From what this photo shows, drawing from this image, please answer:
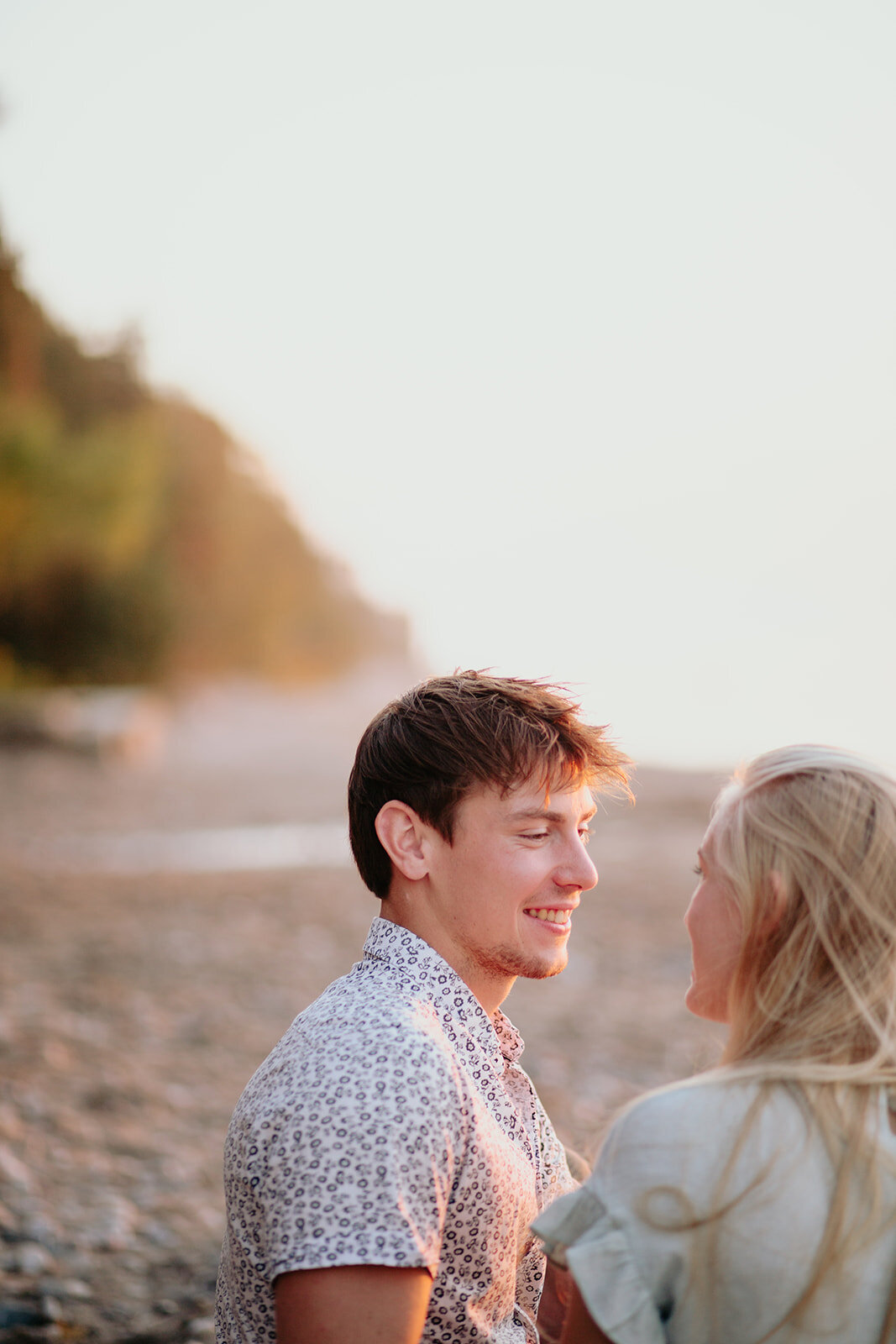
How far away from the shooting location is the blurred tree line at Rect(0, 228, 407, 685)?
2070 cm

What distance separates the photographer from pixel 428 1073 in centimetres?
189

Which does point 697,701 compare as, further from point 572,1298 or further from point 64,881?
point 572,1298

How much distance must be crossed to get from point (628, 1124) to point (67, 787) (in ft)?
63.9

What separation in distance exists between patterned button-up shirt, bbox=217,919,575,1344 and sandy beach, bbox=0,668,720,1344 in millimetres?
996

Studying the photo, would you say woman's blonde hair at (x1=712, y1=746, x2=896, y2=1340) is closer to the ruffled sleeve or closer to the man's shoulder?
the ruffled sleeve

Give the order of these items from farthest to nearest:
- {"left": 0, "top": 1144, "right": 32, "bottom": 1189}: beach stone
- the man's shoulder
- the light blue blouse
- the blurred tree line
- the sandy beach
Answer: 1. the blurred tree line
2. {"left": 0, "top": 1144, "right": 32, "bottom": 1189}: beach stone
3. the sandy beach
4. the man's shoulder
5. the light blue blouse

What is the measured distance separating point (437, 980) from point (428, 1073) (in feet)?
1.13

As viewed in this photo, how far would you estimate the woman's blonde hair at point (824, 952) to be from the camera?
168cm

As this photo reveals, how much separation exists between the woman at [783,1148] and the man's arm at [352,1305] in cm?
24

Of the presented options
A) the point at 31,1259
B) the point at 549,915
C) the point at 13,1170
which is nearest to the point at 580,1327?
the point at 549,915

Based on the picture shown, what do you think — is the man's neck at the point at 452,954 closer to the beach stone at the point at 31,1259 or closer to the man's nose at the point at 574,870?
the man's nose at the point at 574,870

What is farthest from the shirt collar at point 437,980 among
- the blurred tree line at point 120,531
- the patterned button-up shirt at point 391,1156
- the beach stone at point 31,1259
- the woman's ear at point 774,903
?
the blurred tree line at point 120,531

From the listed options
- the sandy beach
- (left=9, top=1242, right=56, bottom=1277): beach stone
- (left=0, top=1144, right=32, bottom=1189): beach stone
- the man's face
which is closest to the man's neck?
the man's face

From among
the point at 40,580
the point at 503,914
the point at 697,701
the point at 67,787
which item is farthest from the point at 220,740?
the point at 503,914
